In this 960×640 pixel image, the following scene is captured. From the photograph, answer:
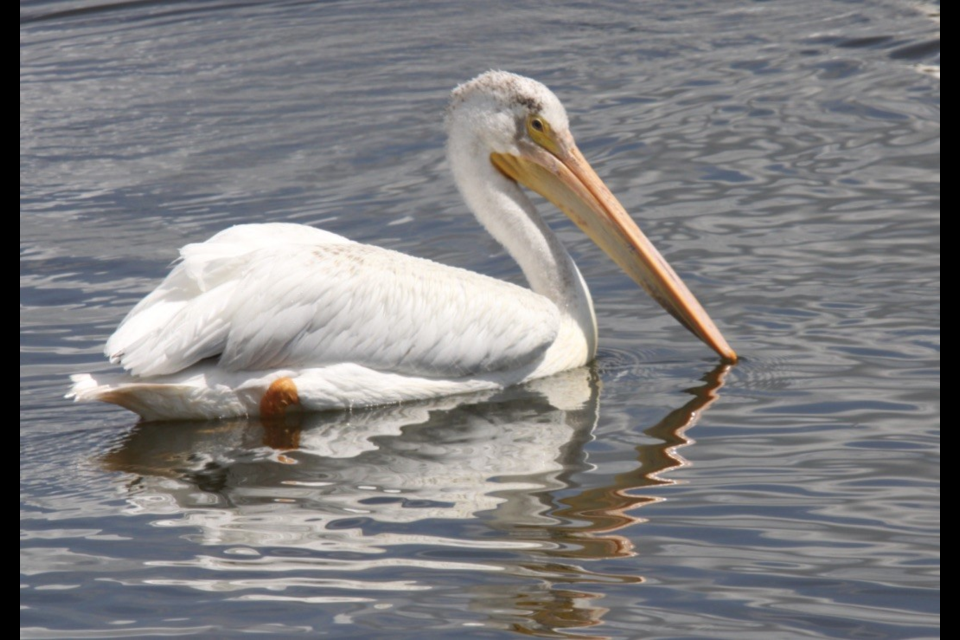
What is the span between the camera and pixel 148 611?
11.1 feet

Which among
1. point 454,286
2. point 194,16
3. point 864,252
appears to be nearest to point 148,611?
point 454,286

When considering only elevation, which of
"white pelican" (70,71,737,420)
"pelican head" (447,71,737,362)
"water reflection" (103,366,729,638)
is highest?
"pelican head" (447,71,737,362)

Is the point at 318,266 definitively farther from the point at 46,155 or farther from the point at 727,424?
the point at 46,155

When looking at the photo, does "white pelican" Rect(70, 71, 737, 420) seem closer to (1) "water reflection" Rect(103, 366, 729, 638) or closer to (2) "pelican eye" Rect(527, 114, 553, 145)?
(2) "pelican eye" Rect(527, 114, 553, 145)

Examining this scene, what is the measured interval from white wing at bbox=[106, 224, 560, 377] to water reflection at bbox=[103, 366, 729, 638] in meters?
0.20

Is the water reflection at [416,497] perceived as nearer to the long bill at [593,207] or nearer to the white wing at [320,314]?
the white wing at [320,314]

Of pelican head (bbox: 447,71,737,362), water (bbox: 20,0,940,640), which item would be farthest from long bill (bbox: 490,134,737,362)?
water (bbox: 20,0,940,640)

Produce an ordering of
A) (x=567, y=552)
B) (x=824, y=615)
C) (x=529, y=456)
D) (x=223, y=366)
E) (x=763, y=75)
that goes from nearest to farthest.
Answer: (x=824, y=615), (x=567, y=552), (x=529, y=456), (x=223, y=366), (x=763, y=75)

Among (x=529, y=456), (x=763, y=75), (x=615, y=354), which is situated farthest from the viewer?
(x=763, y=75)

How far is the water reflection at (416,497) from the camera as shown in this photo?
347 cm

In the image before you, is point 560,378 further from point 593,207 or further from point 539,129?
point 539,129

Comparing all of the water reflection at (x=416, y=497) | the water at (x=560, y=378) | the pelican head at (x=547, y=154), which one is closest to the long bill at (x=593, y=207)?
the pelican head at (x=547, y=154)

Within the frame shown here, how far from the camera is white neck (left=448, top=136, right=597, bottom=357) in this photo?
5.33 meters
